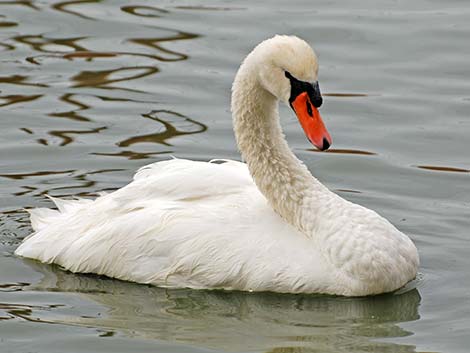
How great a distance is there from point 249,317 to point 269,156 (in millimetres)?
1197

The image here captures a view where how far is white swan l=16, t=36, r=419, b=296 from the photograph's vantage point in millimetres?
9875

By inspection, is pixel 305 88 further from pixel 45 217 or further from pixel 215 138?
pixel 215 138

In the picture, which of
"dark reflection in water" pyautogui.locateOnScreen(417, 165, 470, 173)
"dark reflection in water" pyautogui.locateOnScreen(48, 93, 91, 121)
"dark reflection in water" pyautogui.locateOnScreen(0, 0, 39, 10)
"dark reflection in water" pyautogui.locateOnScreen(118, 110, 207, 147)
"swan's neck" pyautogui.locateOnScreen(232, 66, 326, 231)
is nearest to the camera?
"swan's neck" pyautogui.locateOnScreen(232, 66, 326, 231)

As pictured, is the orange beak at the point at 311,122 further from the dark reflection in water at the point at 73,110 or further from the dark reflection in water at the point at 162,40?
the dark reflection in water at the point at 162,40

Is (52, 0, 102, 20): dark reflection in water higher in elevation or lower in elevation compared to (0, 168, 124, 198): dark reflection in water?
higher

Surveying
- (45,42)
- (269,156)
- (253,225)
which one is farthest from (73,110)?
(253,225)

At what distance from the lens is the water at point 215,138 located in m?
9.53

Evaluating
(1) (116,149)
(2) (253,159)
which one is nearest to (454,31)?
(1) (116,149)

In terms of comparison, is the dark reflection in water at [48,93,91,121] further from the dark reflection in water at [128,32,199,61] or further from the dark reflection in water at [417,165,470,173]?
the dark reflection in water at [417,165,470,173]

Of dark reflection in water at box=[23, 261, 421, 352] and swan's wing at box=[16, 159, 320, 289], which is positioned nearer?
dark reflection in water at box=[23, 261, 421, 352]

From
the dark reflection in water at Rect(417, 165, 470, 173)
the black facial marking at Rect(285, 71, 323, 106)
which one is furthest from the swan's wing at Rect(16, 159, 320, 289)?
the dark reflection in water at Rect(417, 165, 470, 173)

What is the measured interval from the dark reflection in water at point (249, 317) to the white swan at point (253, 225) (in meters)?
0.09

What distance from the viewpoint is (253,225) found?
397 inches

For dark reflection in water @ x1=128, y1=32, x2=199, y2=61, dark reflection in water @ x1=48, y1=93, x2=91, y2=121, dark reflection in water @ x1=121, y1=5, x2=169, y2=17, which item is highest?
dark reflection in water @ x1=121, y1=5, x2=169, y2=17
